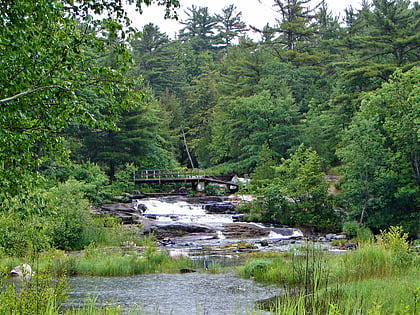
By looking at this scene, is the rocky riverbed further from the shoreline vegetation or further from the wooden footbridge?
the wooden footbridge

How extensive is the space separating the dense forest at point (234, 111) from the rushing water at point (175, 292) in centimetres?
223

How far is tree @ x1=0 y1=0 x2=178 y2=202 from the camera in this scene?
19.0ft

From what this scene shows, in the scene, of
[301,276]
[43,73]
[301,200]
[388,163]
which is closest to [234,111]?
Result: [301,200]

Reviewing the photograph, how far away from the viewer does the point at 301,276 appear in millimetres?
7633

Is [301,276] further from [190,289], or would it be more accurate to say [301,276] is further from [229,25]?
[229,25]

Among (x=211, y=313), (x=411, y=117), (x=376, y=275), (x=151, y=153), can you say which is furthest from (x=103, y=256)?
(x=151, y=153)

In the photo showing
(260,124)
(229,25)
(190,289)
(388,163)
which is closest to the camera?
(190,289)

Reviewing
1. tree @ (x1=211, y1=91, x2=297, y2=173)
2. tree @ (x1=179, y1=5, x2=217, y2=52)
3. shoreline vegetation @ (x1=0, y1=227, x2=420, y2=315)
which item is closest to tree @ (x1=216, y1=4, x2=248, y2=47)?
tree @ (x1=179, y1=5, x2=217, y2=52)

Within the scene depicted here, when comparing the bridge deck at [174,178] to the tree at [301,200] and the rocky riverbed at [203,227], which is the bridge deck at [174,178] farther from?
the tree at [301,200]

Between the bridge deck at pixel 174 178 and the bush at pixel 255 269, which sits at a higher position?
the bridge deck at pixel 174 178

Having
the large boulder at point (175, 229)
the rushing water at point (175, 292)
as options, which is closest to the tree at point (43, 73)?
the rushing water at point (175, 292)

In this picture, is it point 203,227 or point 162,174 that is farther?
point 162,174

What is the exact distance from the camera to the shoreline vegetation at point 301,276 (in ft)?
18.8

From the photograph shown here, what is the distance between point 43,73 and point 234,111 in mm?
36377
